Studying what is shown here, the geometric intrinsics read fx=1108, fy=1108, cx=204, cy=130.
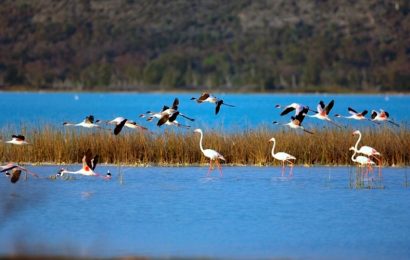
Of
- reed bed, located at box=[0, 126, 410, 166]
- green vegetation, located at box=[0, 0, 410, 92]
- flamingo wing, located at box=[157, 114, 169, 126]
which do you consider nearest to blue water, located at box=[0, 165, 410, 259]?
flamingo wing, located at box=[157, 114, 169, 126]

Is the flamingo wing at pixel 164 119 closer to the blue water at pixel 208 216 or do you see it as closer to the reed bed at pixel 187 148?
the blue water at pixel 208 216

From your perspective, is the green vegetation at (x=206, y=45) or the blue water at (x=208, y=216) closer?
the blue water at (x=208, y=216)

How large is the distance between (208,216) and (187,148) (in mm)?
6418

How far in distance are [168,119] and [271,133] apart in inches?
114

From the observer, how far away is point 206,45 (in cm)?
8194

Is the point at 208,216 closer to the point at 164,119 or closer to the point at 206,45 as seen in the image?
the point at 164,119

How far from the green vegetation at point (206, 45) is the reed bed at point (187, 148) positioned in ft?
180

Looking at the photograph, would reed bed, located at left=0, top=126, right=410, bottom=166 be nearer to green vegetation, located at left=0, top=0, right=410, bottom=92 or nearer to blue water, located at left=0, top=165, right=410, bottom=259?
blue water, located at left=0, top=165, right=410, bottom=259

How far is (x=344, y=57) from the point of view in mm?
79062

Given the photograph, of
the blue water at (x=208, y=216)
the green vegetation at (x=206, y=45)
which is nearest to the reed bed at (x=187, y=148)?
the blue water at (x=208, y=216)

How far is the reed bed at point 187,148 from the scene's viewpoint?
64.5 ft

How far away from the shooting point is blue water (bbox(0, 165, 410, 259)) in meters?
11.3

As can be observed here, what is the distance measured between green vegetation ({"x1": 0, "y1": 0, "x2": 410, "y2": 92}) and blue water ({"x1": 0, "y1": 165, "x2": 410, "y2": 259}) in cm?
5829

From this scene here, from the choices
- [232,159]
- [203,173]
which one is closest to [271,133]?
[232,159]
